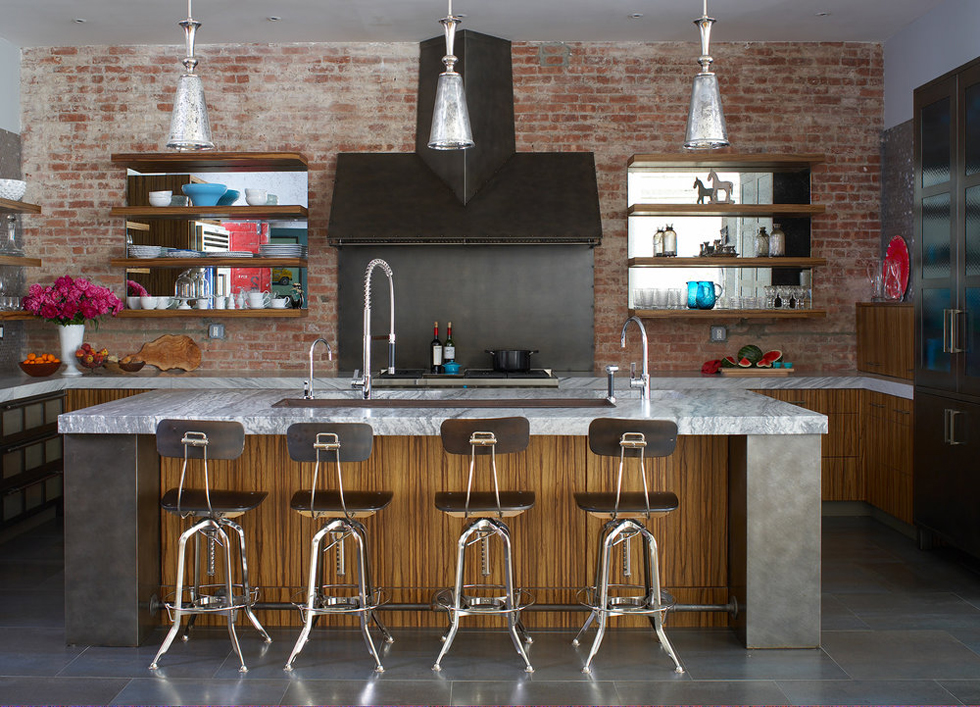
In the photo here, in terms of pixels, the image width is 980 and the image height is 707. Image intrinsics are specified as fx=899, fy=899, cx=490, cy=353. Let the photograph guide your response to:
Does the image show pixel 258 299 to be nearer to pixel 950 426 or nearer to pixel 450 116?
pixel 450 116

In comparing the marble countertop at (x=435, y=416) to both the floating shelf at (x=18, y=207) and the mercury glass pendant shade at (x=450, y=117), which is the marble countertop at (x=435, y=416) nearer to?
the mercury glass pendant shade at (x=450, y=117)

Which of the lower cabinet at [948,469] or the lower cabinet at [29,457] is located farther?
the lower cabinet at [29,457]

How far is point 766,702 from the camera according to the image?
10.8 feet

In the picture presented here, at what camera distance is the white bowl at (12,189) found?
616 centimetres

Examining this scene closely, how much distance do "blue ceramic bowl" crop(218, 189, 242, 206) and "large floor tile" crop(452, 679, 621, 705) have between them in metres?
4.54

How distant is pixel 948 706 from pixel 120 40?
667 cm

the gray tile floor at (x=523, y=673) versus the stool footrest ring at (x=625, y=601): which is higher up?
the stool footrest ring at (x=625, y=601)

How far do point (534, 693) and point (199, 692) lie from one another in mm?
1266

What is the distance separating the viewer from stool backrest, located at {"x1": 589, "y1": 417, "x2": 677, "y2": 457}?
348 centimetres

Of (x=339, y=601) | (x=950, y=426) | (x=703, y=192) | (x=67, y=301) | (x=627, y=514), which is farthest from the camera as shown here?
(x=703, y=192)

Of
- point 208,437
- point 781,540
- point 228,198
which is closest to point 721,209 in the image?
point 781,540

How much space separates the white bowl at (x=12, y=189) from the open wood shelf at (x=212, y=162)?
0.67 m

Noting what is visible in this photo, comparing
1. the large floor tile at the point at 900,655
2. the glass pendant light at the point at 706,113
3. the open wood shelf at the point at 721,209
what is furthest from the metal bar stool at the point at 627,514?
the open wood shelf at the point at 721,209

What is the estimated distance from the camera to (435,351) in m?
6.66
